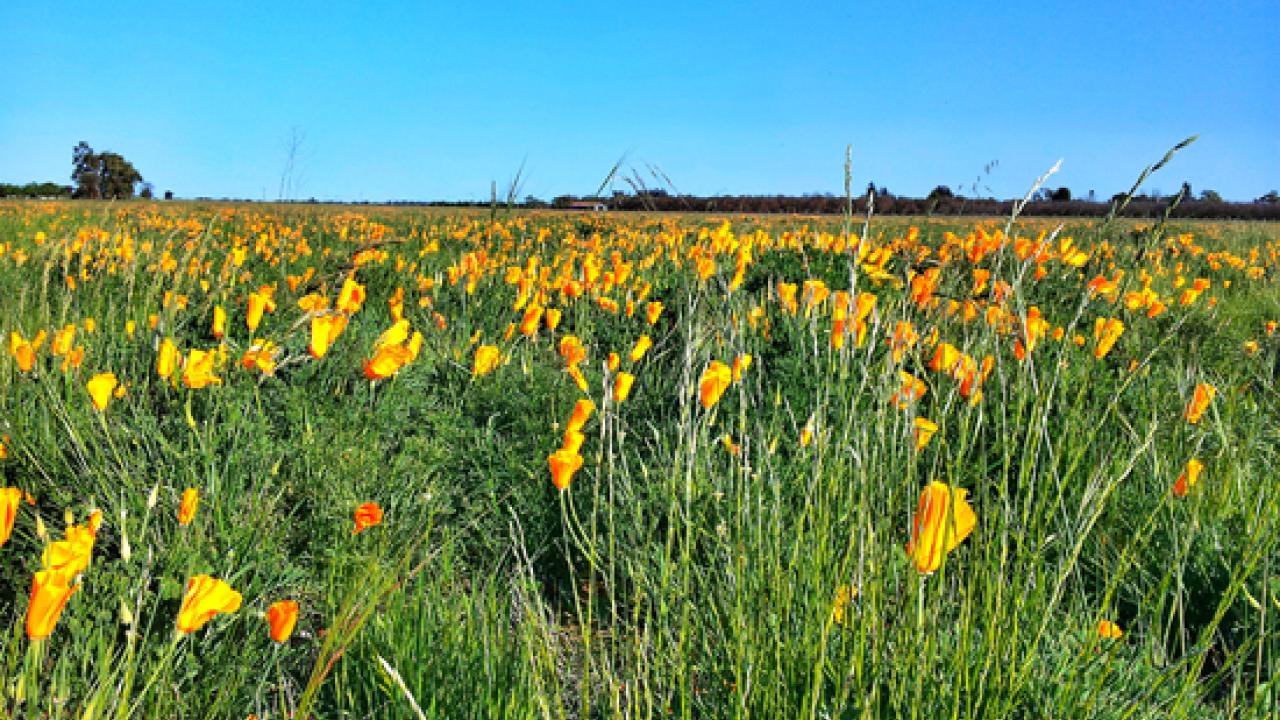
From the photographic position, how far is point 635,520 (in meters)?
1.67

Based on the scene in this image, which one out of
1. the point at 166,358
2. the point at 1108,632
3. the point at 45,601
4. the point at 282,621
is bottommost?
the point at 1108,632

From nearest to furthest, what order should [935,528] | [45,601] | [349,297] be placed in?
[45,601]
[935,528]
[349,297]

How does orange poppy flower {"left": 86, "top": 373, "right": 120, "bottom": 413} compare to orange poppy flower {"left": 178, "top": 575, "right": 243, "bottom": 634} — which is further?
orange poppy flower {"left": 86, "top": 373, "right": 120, "bottom": 413}

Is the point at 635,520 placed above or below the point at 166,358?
below

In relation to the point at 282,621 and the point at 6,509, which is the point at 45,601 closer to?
the point at 6,509

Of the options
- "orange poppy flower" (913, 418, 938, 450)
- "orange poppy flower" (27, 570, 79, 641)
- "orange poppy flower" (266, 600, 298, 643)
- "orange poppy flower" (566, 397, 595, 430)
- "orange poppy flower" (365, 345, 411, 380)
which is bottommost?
"orange poppy flower" (266, 600, 298, 643)

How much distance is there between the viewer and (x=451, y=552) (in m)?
2.14

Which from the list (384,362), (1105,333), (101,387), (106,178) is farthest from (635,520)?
(106,178)

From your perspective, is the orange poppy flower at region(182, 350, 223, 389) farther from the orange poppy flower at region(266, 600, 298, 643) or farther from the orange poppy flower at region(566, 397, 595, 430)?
the orange poppy flower at region(566, 397, 595, 430)

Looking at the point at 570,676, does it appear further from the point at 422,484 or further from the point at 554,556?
the point at 422,484

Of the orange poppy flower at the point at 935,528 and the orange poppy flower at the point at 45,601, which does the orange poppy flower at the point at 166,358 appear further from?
the orange poppy flower at the point at 935,528

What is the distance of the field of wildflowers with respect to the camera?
1240mm

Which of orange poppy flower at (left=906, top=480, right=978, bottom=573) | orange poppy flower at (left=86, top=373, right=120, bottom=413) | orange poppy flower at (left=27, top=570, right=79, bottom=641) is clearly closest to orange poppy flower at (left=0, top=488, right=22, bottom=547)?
orange poppy flower at (left=27, top=570, right=79, bottom=641)

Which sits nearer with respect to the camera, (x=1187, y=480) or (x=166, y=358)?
(x=1187, y=480)
